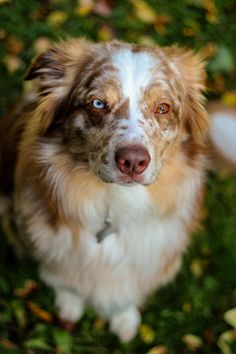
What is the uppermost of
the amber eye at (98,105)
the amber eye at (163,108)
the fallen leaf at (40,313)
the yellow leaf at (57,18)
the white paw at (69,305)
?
the yellow leaf at (57,18)

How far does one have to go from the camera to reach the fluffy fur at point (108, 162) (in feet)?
9.54

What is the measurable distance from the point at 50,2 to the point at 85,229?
8.09 ft

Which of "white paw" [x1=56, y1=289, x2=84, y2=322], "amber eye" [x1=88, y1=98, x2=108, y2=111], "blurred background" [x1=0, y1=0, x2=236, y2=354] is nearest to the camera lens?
"amber eye" [x1=88, y1=98, x2=108, y2=111]

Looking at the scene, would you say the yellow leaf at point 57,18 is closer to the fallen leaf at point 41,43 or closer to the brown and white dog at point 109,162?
the fallen leaf at point 41,43

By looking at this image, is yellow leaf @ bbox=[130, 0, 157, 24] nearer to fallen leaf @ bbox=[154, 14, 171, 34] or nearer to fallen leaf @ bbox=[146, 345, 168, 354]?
fallen leaf @ bbox=[154, 14, 171, 34]

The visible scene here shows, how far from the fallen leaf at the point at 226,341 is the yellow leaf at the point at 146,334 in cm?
45

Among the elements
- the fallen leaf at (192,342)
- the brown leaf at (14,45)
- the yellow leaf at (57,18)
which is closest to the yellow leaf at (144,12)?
the yellow leaf at (57,18)

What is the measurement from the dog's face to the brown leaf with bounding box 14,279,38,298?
53.8 inches

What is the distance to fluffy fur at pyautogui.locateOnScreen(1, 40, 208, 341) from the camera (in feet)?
9.54

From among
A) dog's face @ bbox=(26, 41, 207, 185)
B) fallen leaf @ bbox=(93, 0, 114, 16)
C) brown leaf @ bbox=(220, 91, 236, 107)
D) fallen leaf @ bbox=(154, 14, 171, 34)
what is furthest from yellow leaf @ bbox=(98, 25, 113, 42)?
dog's face @ bbox=(26, 41, 207, 185)

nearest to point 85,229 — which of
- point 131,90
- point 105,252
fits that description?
point 105,252

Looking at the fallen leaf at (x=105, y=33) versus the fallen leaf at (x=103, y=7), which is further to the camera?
the fallen leaf at (x=103, y=7)

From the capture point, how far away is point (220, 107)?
4543mm

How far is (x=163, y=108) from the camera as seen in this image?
3020mm
